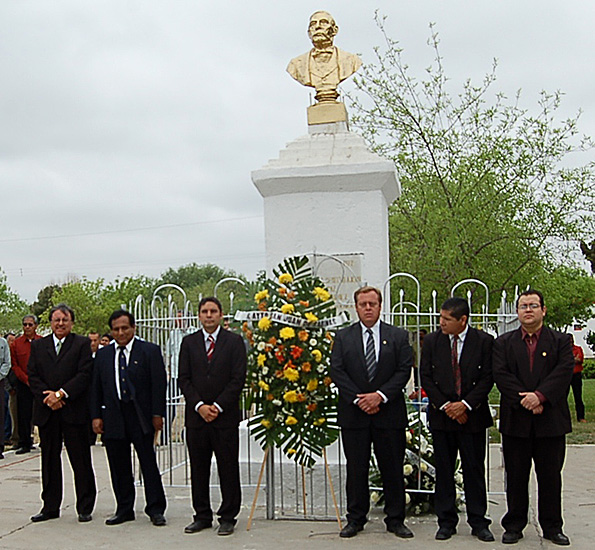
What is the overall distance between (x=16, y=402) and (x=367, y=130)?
26.2 ft

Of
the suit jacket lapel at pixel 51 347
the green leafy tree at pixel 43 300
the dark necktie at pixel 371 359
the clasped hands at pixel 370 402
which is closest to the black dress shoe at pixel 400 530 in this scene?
the clasped hands at pixel 370 402

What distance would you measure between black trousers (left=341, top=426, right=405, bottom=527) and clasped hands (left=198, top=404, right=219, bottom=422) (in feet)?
3.20

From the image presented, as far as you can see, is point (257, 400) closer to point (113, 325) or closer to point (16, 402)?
point (113, 325)

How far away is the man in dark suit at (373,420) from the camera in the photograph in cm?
602

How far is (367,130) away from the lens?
Result: 613 inches

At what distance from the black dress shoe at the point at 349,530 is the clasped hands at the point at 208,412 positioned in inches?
49.2

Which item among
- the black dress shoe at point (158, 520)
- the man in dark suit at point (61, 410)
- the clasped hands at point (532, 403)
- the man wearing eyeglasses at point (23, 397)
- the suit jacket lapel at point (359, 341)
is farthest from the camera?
the man wearing eyeglasses at point (23, 397)

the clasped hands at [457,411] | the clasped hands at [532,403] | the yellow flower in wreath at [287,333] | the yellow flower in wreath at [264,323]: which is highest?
the yellow flower in wreath at [264,323]

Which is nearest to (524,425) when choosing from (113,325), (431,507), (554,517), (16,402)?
(554,517)

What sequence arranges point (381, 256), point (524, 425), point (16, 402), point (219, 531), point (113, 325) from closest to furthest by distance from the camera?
point (524, 425)
point (219, 531)
point (113, 325)
point (381, 256)
point (16, 402)

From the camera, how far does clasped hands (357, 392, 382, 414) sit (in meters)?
5.92

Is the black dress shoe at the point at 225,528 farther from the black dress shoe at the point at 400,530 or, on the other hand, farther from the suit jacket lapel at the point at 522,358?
the suit jacket lapel at the point at 522,358

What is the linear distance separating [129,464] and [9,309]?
132ft

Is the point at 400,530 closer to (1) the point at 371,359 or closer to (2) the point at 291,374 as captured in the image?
(1) the point at 371,359
